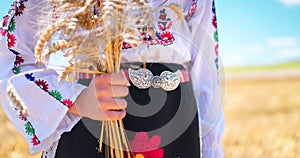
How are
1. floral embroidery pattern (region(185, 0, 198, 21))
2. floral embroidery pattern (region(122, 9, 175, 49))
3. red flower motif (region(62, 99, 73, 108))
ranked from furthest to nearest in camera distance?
floral embroidery pattern (region(185, 0, 198, 21)) → floral embroidery pattern (region(122, 9, 175, 49)) → red flower motif (region(62, 99, 73, 108))

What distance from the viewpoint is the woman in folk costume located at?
142 centimetres

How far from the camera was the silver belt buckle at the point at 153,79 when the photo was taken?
57.6 inches

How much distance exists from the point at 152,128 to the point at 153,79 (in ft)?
0.42

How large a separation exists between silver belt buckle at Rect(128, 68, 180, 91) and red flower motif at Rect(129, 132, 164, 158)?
13cm

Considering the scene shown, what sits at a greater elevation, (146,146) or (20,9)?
(20,9)

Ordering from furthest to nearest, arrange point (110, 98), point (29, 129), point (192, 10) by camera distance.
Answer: point (192, 10)
point (29, 129)
point (110, 98)

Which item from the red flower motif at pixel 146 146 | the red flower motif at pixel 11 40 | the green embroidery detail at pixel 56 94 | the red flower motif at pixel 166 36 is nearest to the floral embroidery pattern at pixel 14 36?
the red flower motif at pixel 11 40

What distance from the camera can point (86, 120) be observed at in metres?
1.46

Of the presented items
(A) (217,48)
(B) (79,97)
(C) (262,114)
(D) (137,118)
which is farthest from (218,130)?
(C) (262,114)

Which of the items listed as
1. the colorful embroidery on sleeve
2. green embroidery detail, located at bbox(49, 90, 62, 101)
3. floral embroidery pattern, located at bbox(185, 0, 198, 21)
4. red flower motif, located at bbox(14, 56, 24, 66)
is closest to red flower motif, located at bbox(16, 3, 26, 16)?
the colorful embroidery on sleeve

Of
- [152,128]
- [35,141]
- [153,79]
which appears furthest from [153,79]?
[35,141]

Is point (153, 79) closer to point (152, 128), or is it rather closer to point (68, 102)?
point (152, 128)

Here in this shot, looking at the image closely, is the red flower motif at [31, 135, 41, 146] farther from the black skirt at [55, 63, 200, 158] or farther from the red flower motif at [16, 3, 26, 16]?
the red flower motif at [16, 3, 26, 16]

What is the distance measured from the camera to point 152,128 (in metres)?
1.49
